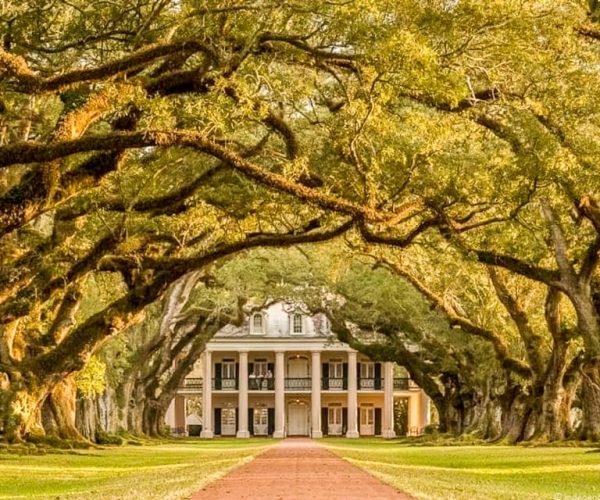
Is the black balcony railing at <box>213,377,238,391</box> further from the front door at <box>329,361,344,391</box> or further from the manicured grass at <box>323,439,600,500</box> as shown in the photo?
the manicured grass at <box>323,439,600,500</box>

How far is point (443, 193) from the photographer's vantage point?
23.6 metres

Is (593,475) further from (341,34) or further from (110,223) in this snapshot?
(110,223)

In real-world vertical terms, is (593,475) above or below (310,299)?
below

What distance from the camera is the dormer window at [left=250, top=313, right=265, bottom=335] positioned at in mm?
92688

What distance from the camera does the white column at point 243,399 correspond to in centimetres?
8788

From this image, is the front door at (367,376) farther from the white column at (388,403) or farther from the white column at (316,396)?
the white column at (316,396)

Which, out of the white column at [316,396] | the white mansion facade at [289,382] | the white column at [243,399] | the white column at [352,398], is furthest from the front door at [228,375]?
the white column at [352,398]

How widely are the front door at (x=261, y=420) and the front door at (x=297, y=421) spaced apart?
1877 mm

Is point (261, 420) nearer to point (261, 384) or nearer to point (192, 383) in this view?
point (261, 384)

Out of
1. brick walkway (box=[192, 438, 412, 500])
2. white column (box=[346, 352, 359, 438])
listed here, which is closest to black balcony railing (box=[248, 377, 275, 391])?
white column (box=[346, 352, 359, 438])

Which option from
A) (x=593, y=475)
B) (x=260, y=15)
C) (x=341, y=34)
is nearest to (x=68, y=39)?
(x=260, y=15)

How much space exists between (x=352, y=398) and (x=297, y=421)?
6481mm

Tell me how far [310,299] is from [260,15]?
37.4m

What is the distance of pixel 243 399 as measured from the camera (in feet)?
293
